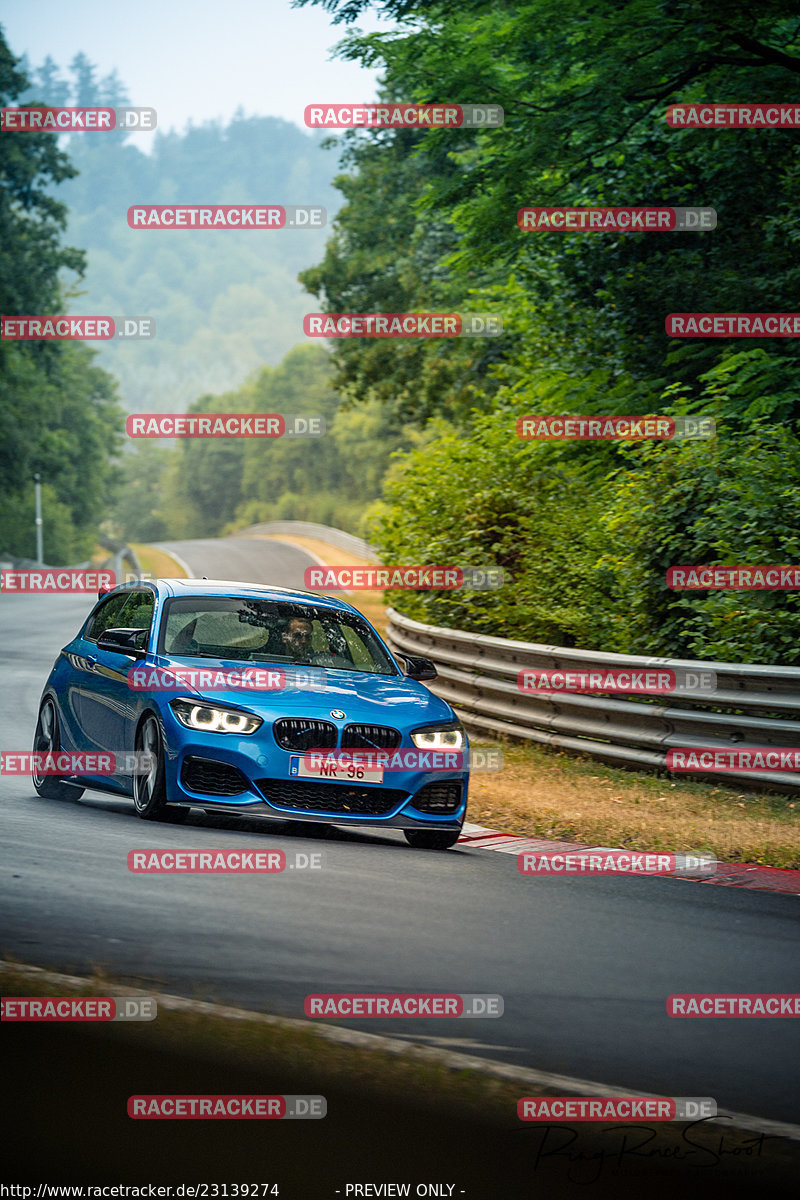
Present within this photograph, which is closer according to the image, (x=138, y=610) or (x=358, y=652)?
(x=138, y=610)

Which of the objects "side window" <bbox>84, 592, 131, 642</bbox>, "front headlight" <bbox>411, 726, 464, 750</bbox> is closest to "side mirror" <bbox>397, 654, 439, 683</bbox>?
"front headlight" <bbox>411, 726, 464, 750</bbox>

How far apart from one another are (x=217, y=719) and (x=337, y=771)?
76 cm

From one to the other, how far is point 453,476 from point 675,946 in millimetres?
12594

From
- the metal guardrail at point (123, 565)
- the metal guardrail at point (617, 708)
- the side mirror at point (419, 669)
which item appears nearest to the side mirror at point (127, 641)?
the side mirror at point (419, 669)

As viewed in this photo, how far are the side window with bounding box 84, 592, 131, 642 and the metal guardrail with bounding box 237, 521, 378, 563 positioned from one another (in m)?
41.8

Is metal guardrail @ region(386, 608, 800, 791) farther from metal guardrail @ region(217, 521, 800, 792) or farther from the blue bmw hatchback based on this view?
the blue bmw hatchback

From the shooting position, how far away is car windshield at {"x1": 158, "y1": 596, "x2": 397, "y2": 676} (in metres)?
9.46

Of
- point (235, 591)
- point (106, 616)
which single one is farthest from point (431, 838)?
point (106, 616)

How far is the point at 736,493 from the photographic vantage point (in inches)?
491

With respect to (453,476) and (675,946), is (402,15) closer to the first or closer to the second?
(453,476)

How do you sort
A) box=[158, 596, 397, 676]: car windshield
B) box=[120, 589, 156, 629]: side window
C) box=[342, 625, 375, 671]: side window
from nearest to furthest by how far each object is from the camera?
box=[158, 596, 397, 676]: car windshield < box=[120, 589, 156, 629]: side window < box=[342, 625, 375, 671]: side window

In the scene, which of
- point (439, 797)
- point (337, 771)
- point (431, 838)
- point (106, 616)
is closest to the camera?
point (337, 771)

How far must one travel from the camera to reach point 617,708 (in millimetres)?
11727

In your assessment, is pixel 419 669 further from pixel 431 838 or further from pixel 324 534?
pixel 324 534
